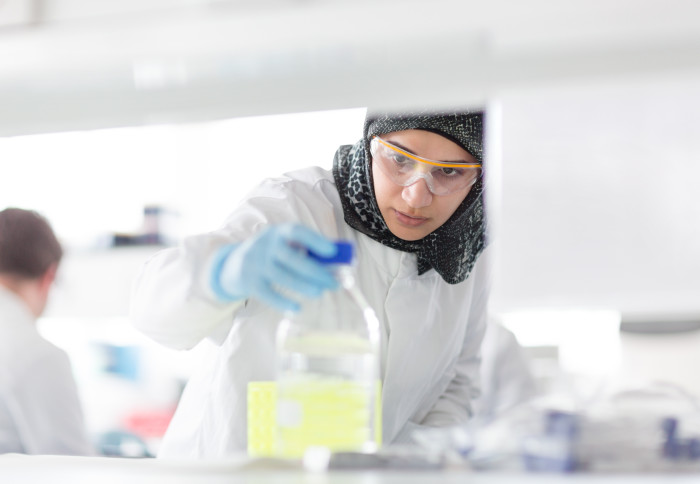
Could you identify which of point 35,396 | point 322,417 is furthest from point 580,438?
point 35,396

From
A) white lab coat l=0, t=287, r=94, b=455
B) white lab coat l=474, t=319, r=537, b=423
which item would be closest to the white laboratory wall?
white lab coat l=474, t=319, r=537, b=423

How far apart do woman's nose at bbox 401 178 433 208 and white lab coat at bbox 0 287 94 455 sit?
1.60 metres

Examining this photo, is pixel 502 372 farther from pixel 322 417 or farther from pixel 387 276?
pixel 322 417

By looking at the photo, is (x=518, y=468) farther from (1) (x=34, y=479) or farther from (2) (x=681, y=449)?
(1) (x=34, y=479)

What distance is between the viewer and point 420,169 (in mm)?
1400

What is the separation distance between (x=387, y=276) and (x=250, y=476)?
0.95 m

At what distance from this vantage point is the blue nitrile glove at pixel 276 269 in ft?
3.01

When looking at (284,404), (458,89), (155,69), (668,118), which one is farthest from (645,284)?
(155,69)

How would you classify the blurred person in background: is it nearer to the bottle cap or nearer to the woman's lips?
the woman's lips

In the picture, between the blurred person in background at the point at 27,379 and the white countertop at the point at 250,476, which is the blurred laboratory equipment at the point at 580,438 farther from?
the blurred person in background at the point at 27,379

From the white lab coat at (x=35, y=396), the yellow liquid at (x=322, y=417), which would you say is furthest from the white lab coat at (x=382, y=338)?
the white lab coat at (x=35, y=396)

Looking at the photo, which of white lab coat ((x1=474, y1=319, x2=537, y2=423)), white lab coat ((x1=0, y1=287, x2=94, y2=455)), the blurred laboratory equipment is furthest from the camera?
white lab coat ((x1=0, y1=287, x2=94, y2=455))

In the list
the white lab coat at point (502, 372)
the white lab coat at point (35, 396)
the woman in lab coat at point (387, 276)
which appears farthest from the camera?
the white lab coat at point (35, 396)

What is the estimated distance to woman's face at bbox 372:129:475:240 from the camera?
1398mm
